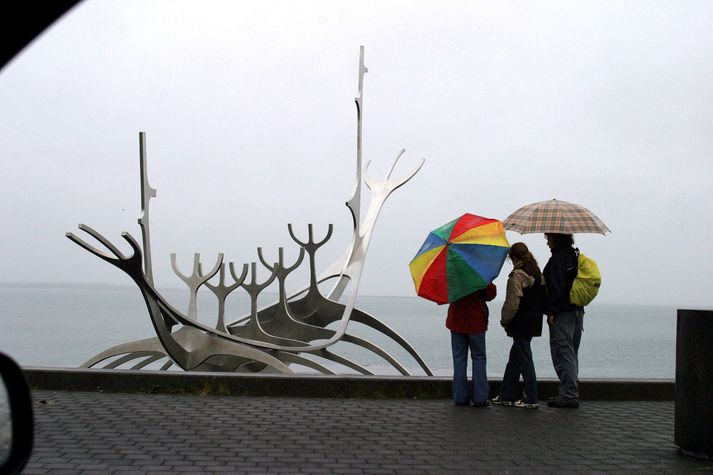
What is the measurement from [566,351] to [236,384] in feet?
10.5

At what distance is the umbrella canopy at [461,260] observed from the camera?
7.84 metres

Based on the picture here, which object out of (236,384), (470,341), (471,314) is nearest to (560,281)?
(471,314)

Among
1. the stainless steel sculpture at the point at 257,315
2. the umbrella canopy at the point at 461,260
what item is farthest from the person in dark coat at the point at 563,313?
the stainless steel sculpture at the point at 257,315

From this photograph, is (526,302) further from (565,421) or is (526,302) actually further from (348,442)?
(348,442)

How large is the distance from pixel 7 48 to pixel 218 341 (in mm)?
8987

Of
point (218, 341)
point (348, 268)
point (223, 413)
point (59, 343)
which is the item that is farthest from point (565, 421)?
point (59, 343)

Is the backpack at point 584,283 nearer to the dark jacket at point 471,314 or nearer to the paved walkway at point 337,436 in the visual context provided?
the dark jacket at point 471,314

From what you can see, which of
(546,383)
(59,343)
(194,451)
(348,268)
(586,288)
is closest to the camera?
(194,451)

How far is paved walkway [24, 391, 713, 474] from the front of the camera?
548cm

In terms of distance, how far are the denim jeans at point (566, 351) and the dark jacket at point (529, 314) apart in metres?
0.18

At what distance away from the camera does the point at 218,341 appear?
10.8 m

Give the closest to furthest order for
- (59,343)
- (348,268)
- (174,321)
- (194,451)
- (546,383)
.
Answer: (194,451), (546,383), (174,321), (348,268), (59,343)

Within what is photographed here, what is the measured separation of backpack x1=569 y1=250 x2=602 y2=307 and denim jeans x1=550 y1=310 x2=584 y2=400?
0.17 m

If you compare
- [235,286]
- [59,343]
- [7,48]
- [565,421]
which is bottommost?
[59,343]
